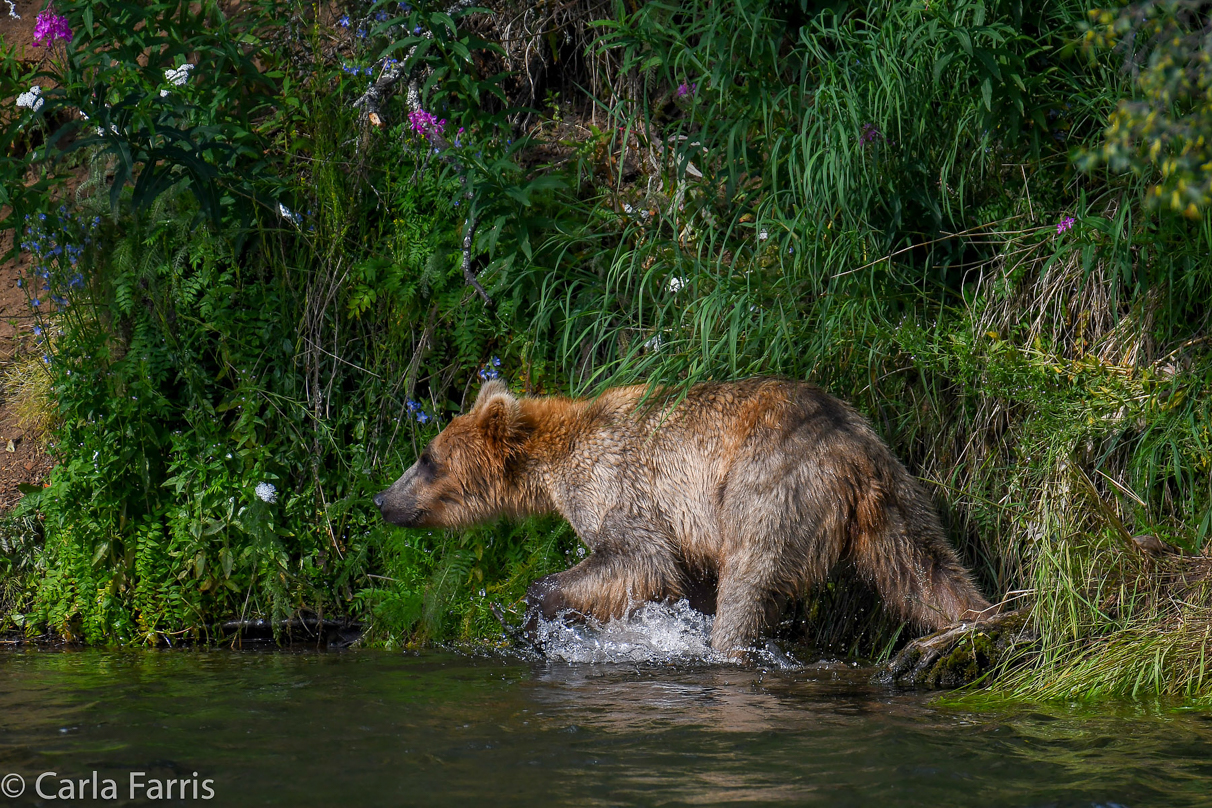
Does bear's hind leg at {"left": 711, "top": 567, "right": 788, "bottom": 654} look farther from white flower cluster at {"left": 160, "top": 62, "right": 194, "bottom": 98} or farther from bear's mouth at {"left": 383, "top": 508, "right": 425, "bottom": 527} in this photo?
white flower cluster at {"left": 160, "top": 62, "right": 194, "bottom": 98}

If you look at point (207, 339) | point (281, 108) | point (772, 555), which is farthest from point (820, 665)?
point (281, 108)

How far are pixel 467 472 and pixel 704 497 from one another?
4.65ft

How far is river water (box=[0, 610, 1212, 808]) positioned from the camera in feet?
10.6

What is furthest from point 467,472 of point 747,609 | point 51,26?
point 51,26

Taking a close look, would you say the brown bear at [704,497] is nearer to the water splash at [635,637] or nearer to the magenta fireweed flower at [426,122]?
the water splash at [635,637]

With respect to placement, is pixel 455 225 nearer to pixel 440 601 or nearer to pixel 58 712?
pixel 440 601

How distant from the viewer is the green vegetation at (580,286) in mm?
5016

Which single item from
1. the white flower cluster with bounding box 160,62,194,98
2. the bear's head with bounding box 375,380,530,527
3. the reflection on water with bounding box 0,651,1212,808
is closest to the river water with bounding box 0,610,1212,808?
the reflection on water with bounding box 0,651,1212,808

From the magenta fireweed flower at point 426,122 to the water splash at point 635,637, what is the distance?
2.91 metres

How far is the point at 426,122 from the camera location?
6.71 m

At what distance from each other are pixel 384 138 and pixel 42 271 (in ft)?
7.37

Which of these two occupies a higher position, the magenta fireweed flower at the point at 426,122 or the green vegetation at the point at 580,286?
the magenta fireweed flower at the point at 426,122

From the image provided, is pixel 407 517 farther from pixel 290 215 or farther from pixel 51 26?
pixel 51 26

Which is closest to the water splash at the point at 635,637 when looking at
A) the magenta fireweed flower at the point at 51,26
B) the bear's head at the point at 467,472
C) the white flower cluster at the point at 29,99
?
the bear's head at the point at 467,472
